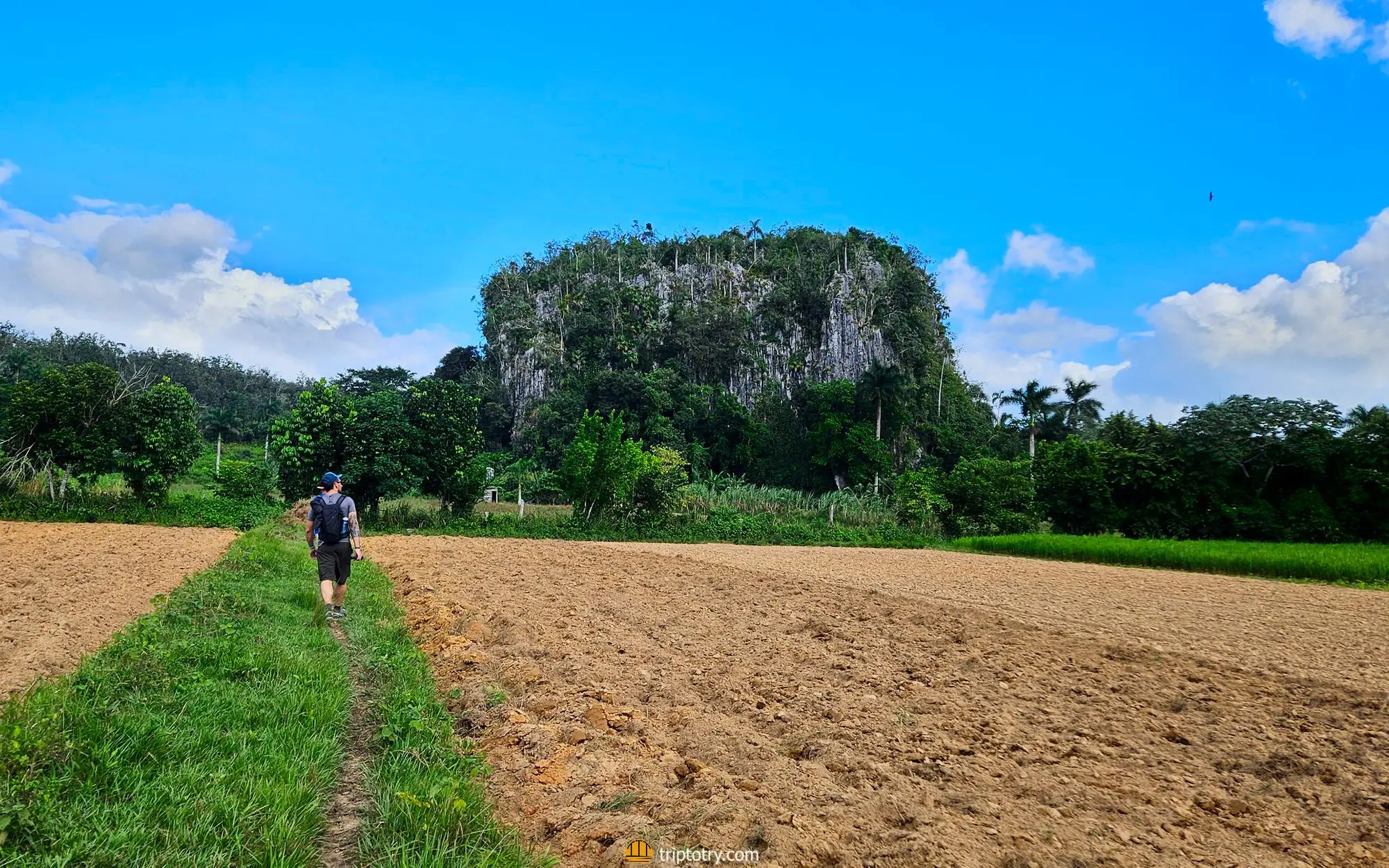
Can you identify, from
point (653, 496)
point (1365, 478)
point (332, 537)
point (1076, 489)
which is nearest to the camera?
point (332, 537)

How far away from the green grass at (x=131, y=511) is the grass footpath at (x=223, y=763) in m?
21.9

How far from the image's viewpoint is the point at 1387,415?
2388 cm

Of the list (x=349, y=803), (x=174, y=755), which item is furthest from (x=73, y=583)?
(x=349, y=803)

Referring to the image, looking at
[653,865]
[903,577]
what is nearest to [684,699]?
[653,865]

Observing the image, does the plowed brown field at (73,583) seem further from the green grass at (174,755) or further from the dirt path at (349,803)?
the dirt path at (349,803)

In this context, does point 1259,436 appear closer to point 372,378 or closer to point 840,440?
point 840,440

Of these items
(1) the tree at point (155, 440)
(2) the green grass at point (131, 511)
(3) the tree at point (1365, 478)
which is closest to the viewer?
(3) the tree at point (1365, 478)

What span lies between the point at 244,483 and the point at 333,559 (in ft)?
81.9

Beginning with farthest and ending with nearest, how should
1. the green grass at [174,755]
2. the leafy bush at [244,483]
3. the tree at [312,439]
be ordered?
the leafy bush at [244,483]
the tree at [312,439]
the green grass at [174,755]

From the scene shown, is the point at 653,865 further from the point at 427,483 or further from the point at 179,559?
the point at 427,483

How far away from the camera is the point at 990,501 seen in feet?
109

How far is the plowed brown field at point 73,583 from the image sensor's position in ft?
20.2

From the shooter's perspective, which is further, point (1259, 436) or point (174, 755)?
point (1259, 436)

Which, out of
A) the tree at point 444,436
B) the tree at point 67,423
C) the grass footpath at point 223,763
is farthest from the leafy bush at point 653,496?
the grass footpath at point 223,763
